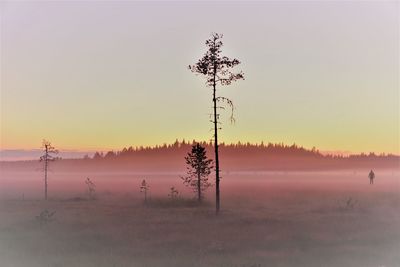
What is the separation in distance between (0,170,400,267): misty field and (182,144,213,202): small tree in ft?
1.35

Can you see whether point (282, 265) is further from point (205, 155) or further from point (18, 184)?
point (18, 184)

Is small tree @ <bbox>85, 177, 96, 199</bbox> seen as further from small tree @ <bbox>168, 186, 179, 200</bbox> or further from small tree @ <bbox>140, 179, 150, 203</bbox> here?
small tree @ <bbox>168, 186, 179, 200</bbox>

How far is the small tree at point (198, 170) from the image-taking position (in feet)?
57.7

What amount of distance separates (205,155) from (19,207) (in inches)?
234

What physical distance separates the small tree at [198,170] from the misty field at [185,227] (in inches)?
16.2

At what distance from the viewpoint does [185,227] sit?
16766 mm

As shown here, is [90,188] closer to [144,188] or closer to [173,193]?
[144,188]

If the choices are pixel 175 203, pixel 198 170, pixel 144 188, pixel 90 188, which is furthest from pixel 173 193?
pixel 90 188

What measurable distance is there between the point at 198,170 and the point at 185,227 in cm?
208

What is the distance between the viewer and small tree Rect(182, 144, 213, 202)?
57.7 feet

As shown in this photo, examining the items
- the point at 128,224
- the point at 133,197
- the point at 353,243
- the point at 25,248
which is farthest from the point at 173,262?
the point at 353,243

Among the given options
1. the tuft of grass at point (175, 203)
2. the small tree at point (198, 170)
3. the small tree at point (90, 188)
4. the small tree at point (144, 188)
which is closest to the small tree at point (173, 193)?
the tuft of grass at point (175, 203)

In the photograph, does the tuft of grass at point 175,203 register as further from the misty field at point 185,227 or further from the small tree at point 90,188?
the small tree at point 90,188

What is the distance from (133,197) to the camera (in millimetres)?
17750
